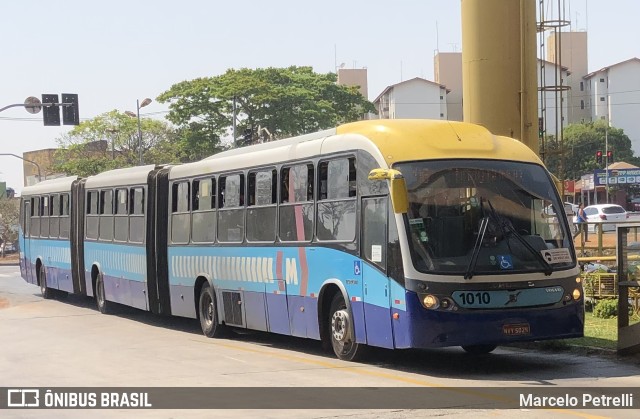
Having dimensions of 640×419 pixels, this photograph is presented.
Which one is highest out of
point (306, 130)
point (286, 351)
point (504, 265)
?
point (306, 130)

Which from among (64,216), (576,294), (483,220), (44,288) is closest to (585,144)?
(44,288)

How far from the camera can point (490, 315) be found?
1273 centimetres

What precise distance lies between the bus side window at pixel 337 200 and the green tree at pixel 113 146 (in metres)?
71.2

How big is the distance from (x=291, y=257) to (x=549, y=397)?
6.23 m

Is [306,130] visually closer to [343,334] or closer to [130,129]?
[130,129]

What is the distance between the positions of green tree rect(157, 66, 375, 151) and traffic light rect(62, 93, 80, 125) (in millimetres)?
37879

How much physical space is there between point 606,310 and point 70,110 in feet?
77.0

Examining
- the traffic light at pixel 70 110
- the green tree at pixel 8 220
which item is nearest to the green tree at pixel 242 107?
the green tree at pixel 8 220

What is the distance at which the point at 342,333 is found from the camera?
14.5 m

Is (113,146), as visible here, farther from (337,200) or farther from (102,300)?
(337,200)

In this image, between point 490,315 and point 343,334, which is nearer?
point 490,315

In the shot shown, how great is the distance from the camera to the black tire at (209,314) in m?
19.2

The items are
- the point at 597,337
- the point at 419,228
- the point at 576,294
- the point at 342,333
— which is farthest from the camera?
the point at 597,337

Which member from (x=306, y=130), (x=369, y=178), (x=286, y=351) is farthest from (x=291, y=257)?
(x=306, y=130)
